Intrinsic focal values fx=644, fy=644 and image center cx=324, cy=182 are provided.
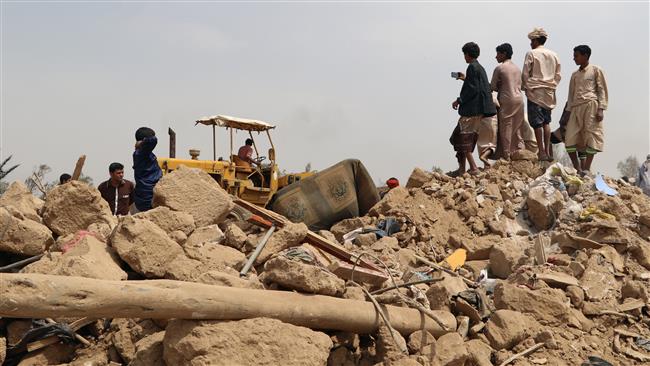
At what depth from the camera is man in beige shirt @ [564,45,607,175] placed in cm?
824

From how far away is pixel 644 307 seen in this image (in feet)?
17.6

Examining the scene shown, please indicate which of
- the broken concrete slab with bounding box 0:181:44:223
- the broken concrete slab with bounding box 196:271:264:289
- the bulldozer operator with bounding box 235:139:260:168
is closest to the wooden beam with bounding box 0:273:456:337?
the broken concrete slab with bounding box 196:271:264:289

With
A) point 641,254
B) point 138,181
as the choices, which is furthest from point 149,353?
point 641,254

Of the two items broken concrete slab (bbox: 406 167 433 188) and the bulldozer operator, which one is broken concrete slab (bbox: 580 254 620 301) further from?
the bulldozer operator

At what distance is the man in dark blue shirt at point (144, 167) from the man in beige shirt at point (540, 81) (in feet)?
16.6

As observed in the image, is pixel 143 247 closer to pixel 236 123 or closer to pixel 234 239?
pixel 234 239

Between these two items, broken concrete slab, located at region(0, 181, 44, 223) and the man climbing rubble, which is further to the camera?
the man climbing rubble

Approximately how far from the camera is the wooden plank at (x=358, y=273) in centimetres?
405

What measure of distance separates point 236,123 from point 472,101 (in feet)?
17.4

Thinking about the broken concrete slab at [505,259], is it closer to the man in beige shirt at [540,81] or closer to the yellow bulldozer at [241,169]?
the man in beige shirt at [540,81]

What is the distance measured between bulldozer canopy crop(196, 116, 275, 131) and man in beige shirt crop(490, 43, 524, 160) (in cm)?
501

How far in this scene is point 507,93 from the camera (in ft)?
28.8

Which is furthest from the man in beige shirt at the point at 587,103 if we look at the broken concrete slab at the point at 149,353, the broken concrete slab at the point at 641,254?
the broken concrete slab at the point at 149,353

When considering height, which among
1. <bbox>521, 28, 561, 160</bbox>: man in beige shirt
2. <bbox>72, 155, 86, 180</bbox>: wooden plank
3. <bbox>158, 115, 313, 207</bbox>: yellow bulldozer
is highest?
<bbox>521, 28, 561, 160</bbox>: man in beige shirt
